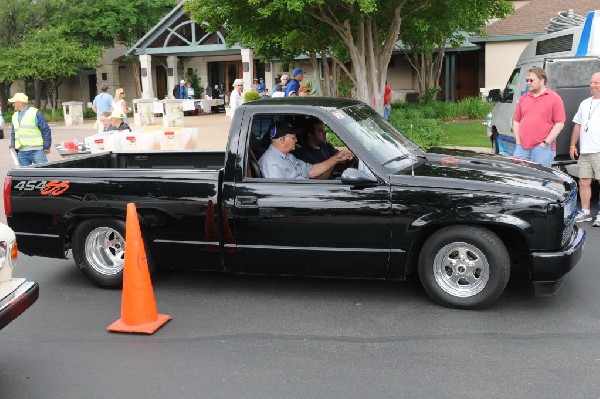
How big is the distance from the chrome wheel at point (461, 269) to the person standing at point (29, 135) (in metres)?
7.74

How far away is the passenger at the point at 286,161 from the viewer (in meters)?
6.25

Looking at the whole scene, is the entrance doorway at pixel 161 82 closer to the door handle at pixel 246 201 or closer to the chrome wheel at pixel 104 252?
the chrome wheel at pixel 104 252

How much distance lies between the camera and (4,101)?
41.5m

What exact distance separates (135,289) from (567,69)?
289 inches

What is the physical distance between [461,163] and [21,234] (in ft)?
13.9

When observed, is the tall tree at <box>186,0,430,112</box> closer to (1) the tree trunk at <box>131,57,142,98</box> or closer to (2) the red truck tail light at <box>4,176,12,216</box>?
(2) the red truck tail light at <box>4,176,12,216</box>

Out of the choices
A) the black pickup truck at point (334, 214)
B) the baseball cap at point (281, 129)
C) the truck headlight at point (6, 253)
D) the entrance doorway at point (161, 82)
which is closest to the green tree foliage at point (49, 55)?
the entrance doorway at point (161, 82)

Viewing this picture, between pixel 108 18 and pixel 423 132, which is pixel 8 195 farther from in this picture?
pixel 108 18

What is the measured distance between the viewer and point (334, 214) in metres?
5.73

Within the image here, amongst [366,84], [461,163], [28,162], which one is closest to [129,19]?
[366,84]

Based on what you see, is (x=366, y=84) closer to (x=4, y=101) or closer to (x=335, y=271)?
(x=335, y=271)

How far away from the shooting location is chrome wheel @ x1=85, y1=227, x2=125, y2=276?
653 centimetres

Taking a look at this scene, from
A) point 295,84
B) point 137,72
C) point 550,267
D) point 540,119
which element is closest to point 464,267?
point 550,267

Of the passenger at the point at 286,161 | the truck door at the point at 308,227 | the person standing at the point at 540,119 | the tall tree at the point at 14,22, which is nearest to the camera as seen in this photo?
the truck door at the point at 308,227
